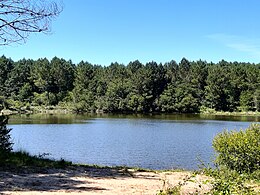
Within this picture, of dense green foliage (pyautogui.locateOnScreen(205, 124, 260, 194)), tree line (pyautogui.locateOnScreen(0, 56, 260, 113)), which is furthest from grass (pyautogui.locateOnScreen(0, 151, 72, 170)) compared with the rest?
tree line (pyautogui.locateOnScreen(0, 56, 260, 113))

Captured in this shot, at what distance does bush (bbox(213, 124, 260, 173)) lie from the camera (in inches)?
507

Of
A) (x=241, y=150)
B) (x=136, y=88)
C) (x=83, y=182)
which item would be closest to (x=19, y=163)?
(x=83, y=182)

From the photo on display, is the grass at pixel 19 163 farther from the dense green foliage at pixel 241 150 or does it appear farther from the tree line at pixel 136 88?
the tree line at pixel 136 88

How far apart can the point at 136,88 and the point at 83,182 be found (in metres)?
98.0

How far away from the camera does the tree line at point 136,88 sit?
102625 mm

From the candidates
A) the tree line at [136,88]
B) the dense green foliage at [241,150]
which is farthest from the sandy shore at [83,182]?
the tree line at [136,88]

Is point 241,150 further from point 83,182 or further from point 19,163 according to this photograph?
point 19,163

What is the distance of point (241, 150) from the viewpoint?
13.2m

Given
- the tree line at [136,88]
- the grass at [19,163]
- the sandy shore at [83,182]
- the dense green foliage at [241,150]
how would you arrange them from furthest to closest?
the tree line at [136,88], the dense green foliage at [241,150], the grass at [19,163], the sandy shore at [83,182]

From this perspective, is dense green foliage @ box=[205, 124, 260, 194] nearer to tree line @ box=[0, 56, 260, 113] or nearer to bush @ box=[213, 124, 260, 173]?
bush @ box=[213, 124, 260, 173]

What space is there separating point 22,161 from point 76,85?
104441mm

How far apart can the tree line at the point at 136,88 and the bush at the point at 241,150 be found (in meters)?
86.8

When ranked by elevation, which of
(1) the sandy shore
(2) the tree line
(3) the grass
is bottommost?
(1) the sandy shore

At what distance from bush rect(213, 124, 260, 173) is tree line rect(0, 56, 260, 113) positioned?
8677 centimetres
